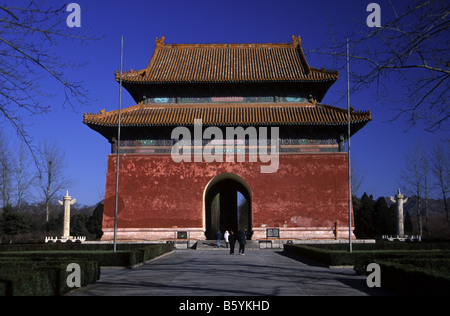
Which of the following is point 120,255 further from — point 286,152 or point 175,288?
point 286,152

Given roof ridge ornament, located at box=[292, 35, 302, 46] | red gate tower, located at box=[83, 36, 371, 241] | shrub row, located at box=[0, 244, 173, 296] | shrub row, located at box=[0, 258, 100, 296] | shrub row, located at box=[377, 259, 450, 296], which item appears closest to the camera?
shrub row, located at box=[0, 258, 100, 296]

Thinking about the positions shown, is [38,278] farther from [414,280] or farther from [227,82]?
[227,82]

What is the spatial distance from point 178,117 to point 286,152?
6657 mm

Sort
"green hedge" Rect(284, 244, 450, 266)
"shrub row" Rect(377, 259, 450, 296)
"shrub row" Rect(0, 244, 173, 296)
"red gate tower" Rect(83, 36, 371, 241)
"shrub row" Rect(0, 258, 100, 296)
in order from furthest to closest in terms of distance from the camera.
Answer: "red gate tower" Rect(83, 36, 371, 241), "green hedge" Rect(284, 244, 450, 266), "shrub row" Rect(377, 259, 450, 296), "shrub row" Rect(0, 244, 173, 296), "shrub row" Rect(0, 258, 100, 296)

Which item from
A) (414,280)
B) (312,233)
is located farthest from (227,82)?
(414,280)

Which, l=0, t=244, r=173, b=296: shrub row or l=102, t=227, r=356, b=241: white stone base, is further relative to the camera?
l=102, t=227, r=356, b=241: white stone base

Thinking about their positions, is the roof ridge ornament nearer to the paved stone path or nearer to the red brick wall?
the red brick wall

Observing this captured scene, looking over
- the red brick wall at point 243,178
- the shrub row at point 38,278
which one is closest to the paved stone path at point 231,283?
Answer: the shrub row at point 38,278

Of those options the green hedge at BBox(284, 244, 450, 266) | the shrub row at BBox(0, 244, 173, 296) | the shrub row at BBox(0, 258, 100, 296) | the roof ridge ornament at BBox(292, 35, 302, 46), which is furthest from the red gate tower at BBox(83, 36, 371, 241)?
the shrub row at BBox(0, 258, 100, 296)

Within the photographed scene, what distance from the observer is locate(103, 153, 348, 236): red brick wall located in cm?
2575

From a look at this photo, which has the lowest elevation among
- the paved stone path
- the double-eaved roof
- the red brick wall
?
the paved stone path

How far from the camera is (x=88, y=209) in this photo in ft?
273

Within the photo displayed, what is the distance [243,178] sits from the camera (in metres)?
26.3
